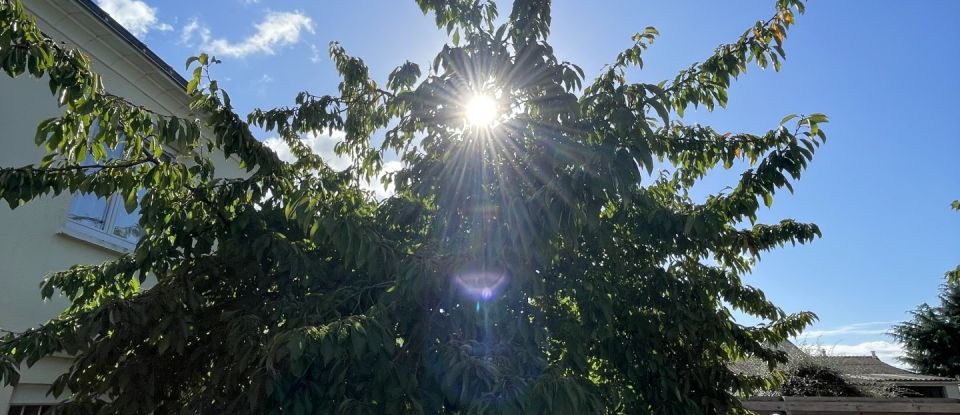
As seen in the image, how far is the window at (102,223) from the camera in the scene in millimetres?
5969

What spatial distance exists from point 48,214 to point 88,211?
2.11 feet

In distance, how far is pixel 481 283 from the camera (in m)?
2.87

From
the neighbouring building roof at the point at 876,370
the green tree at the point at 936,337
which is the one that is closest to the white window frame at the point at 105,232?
the neighbouring building roof at the point at 876,370

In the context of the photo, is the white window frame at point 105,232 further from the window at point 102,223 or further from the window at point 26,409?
the window at point 26,409

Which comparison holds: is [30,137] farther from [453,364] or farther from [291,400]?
[453,364]

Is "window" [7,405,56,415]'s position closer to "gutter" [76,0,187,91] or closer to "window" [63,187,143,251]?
"window" [63,187,143,251]

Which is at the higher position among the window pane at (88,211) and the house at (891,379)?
the window pane at (88,211)

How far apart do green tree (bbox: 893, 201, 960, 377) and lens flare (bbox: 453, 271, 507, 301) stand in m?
29.0

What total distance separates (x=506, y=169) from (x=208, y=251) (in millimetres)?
1982

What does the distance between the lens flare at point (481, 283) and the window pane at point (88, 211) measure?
16.7ft

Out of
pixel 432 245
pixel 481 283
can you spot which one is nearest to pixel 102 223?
pixel 432 245

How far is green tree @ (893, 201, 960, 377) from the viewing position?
24266mm

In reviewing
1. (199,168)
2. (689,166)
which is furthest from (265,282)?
(689,166)

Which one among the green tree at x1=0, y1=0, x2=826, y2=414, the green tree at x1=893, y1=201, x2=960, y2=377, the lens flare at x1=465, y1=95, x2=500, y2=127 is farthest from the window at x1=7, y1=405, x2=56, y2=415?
the green tree at x1=893, y1=201, x2=960, y2=377
